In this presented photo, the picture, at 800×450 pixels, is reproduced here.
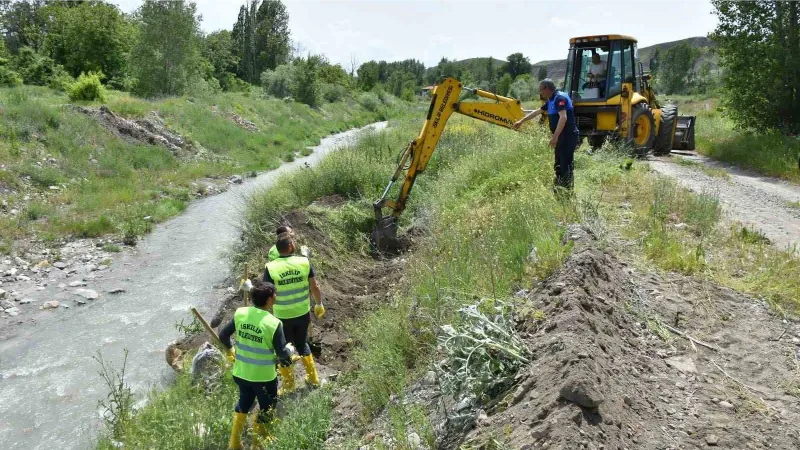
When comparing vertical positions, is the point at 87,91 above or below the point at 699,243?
above

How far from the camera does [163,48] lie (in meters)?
30.4

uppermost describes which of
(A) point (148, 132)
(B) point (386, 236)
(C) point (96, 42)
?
(C) point (96, 42)

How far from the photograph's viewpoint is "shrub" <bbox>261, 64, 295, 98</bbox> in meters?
46.2

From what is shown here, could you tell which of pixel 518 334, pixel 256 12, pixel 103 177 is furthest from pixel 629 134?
pixel 256 12

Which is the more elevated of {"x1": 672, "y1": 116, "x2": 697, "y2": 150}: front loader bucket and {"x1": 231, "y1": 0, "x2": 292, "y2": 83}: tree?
{"x1": 231, "y1": 0, "x2": 292, "y2": 83}: tree

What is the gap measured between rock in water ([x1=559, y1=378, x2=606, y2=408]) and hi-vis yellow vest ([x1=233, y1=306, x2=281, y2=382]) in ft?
8.77

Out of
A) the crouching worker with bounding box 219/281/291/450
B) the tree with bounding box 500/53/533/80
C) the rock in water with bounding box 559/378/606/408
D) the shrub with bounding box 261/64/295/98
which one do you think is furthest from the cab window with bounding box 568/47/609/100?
the tree with bounding box 500/53/533/80

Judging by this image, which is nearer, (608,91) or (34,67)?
(608,91)

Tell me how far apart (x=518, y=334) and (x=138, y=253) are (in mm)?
10816

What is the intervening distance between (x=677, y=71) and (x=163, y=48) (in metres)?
60.6

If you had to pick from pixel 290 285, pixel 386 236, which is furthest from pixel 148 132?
pixel 290 285

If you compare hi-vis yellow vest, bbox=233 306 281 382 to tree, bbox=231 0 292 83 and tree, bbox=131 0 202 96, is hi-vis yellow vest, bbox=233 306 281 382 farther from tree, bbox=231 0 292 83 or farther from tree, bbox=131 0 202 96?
tree, bbox=231 0 292 83

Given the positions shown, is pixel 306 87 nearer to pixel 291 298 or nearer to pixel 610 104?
pixel 610 104

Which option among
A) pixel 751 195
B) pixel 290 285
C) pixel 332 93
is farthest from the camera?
pixel 332 93
